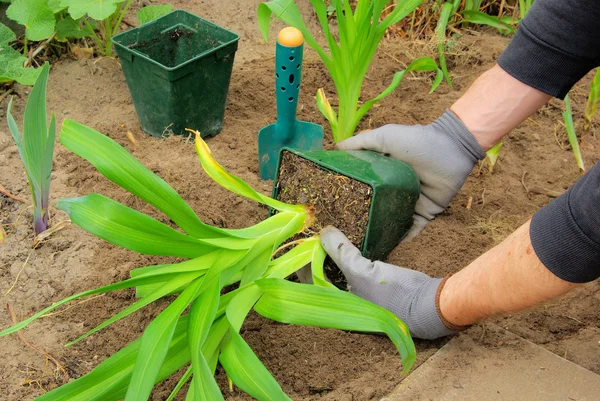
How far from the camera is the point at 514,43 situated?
5.09ft

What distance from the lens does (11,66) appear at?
78.9 inches

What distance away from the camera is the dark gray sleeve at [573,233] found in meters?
1.10

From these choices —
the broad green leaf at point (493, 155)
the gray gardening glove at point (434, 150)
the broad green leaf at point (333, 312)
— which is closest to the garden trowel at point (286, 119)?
the gray gardening glove at point (434, 150)

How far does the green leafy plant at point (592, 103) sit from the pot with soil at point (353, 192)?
2.47 ft

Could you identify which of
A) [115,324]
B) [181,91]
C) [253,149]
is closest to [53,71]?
[181,91]

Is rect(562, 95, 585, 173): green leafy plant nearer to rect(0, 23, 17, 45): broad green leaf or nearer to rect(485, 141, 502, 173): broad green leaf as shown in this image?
rect(485, 141, 502, 173): broad green leaf

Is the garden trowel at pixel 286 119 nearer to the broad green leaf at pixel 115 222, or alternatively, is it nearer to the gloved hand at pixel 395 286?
the gloved hand at pixel 395 286

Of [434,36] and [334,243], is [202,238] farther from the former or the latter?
[434,36]

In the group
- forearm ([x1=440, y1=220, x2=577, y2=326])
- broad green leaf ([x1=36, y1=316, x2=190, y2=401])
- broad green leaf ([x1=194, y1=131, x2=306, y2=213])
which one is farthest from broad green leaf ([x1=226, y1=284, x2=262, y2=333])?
forearm ([x1=440, y1=220, x2=577, y2=326])

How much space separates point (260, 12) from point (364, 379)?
100 cm

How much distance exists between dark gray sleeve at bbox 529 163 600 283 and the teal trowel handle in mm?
795

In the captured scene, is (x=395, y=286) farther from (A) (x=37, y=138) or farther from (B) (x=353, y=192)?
(A) (x=37, y=138)

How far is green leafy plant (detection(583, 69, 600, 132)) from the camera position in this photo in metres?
2.00

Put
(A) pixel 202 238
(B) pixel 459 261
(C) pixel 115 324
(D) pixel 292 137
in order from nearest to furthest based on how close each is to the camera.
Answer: (A) pixel 202 238 → (C) pixel 115 324 → (B) pixel 459 261 → (D) pixel 292 137
